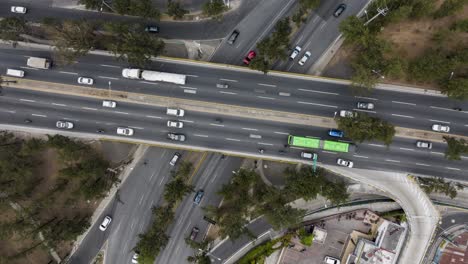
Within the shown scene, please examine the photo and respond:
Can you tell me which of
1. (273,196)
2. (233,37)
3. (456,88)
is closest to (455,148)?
(456,88)

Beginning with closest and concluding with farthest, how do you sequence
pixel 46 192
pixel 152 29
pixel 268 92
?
pixel 268 92 → pixel 152 29 → pixel 46 192

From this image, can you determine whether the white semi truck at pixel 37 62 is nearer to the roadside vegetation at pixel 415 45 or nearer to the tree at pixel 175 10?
the tree at pixel 175 10

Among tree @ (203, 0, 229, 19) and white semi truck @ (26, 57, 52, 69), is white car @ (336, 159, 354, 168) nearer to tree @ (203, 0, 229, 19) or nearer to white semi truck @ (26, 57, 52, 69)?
tree @ (203, 0, 229, 19)

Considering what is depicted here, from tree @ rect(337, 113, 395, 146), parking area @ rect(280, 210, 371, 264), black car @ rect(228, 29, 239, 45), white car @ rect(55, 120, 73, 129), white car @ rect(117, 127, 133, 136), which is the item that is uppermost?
black car @ rect(228, 29, 239, 45)

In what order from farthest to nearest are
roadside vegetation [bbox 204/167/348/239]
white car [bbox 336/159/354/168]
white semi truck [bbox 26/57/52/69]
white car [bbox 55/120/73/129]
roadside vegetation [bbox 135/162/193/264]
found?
white car [bbox 336/159/354/168], white car [bbox 55/120/73/129], white semi truck [bbox 26/57/52/69], roadside vegetation [bbox 135/162/193/264], roadside vegetation [bbox 204/167/348/239]

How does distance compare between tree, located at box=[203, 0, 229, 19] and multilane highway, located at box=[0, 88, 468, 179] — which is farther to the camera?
multilane highway, located at box=[0, 88, 468, 179]

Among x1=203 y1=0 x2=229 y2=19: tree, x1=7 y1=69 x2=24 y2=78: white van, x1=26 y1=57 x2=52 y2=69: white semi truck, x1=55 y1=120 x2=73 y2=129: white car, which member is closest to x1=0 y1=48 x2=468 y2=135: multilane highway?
x1=7 y1=69 x2=24 y2=78: white van

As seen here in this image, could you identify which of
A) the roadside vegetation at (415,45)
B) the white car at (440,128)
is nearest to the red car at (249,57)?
the roadside vegetation at (415,45)

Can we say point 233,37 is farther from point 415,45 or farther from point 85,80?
point 415,45
